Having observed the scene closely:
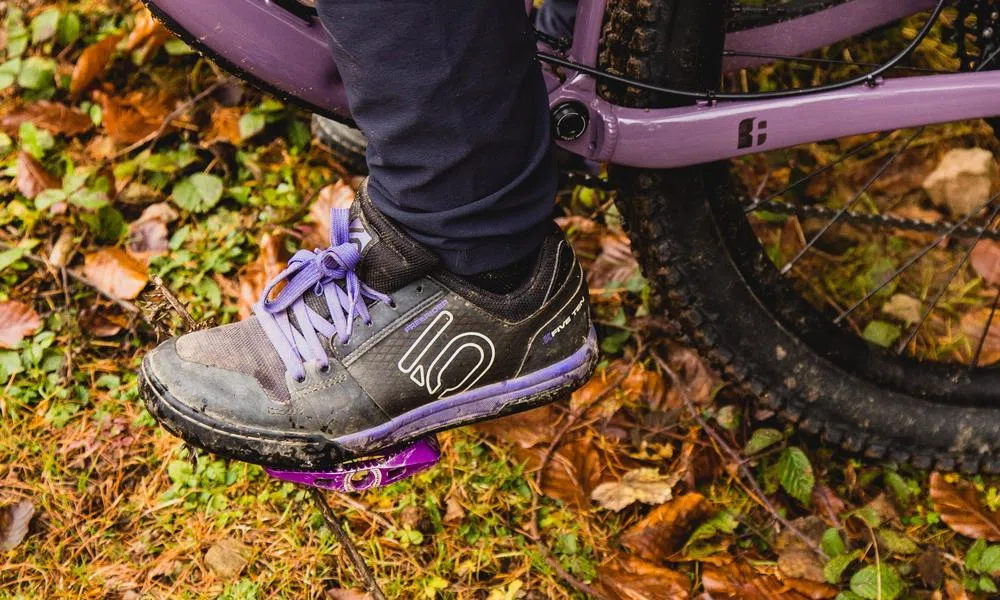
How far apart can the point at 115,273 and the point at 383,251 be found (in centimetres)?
87

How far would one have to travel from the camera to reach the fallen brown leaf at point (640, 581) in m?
1.29

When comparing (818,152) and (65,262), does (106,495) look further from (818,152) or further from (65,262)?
(818,152)

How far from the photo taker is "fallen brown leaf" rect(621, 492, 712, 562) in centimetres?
134

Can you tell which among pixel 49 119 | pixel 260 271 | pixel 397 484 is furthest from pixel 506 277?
pixel 49 119

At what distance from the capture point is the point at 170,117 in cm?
192

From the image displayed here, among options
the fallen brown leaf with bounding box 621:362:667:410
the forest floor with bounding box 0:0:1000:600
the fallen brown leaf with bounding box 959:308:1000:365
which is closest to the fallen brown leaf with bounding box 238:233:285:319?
the forest floor with bounding box 0:0:1000:600

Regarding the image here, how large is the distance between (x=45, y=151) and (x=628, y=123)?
150cm

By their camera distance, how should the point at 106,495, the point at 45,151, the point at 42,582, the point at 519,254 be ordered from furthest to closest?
the point at 45,151, the point at 106,495, the point at 42,582, the point at 519,254

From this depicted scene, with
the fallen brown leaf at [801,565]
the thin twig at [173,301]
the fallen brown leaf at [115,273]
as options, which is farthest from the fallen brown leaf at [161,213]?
the fallen brown leaf at [801,565]

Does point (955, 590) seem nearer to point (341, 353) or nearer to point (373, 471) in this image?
point (373, 471)

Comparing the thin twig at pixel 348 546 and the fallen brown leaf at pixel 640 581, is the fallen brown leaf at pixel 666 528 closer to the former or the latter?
the fallen brown leaf at pixel 640 581

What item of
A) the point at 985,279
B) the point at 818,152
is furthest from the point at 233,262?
the point at 985,279

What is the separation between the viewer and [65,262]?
1.71m

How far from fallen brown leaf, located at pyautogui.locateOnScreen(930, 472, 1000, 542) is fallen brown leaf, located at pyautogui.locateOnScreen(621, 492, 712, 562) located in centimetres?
44
